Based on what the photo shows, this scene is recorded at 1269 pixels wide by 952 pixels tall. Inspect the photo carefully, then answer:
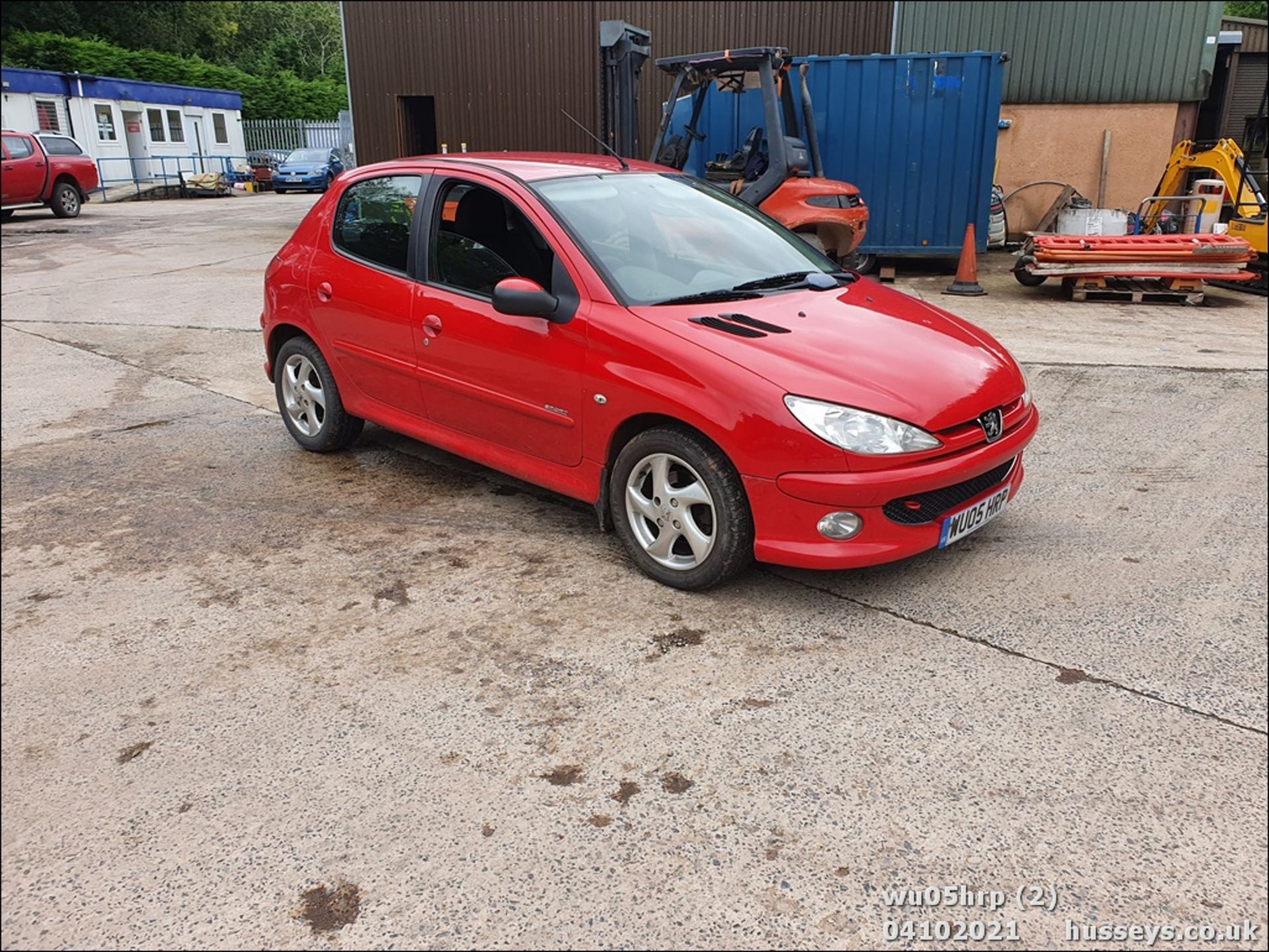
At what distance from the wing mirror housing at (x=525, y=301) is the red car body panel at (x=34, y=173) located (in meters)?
20.6

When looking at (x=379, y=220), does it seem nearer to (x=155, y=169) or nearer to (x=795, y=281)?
(x=795, y=281)

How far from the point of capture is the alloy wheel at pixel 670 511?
3.67 metres

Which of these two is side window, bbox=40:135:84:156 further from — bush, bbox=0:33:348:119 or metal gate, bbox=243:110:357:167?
metal gate, bbox=243:110:357:167

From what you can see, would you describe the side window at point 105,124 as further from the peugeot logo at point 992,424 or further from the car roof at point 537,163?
the peugeot logo at point 992,424

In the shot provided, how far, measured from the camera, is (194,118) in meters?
36.7

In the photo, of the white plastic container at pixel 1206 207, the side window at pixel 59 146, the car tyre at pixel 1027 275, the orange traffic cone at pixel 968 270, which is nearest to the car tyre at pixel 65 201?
the side window at pixel 59 146

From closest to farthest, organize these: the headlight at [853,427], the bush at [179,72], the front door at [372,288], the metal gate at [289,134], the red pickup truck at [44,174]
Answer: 1. the headlight at [853,427]
2. the front door at [372,288]
3. the red pickup truck at [44,174]
4. the bush at [179,72]
5. the metal gate at [289,134]

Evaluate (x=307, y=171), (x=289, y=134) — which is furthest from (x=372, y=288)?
(x=289, y=134)

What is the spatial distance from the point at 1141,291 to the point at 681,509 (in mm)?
8605

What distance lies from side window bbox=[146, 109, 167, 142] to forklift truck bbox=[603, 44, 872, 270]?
1137 inches

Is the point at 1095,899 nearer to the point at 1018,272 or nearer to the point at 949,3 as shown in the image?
the point at 1018,272

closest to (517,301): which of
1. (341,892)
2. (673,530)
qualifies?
(673,530)

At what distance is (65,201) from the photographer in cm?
2139

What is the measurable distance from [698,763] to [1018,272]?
9789mm
